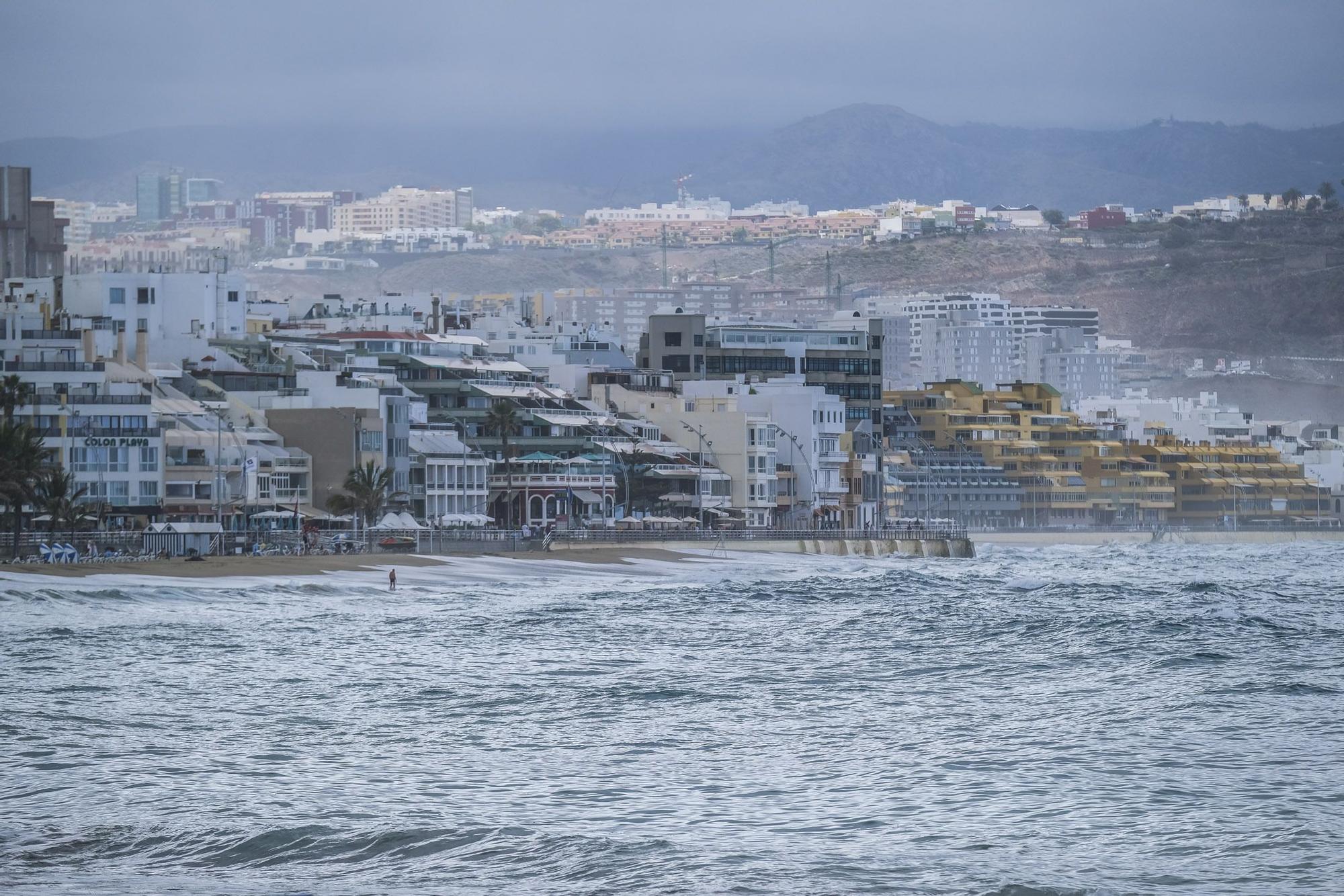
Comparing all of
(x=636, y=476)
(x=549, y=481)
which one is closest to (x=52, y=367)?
(x=549, y=481)

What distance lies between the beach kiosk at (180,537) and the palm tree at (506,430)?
31.5m

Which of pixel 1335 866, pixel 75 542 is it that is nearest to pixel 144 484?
pixel 75 542

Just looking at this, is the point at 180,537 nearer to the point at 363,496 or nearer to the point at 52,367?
the point at 52,367

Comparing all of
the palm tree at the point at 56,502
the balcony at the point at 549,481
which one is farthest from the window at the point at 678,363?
the palm tree at the point at 56,502

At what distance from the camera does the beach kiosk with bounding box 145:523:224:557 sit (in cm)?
8294

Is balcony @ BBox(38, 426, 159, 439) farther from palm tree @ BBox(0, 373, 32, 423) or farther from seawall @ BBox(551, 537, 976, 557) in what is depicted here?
seawall @ BBox(551, 537, 976, 557)

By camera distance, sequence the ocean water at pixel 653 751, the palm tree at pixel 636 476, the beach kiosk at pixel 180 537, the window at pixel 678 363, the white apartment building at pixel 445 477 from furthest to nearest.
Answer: the window at pixel 678 363, the palm tree at pixel 636 476, the white apartment building at pixel 445 477, the beach kiosk at pixel 180 537, the ocean water at pixel 653 751

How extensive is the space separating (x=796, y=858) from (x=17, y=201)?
17939cm

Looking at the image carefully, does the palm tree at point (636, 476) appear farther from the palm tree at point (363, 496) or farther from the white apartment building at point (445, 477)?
the palm tree at point (363, 496)

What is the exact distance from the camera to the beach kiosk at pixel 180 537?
8294 cm

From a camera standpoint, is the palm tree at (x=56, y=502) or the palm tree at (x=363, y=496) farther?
the palm tree at (x=363, y=496)

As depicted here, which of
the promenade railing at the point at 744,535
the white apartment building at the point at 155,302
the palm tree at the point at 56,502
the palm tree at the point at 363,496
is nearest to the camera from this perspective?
the palm tree at the point at 56,502

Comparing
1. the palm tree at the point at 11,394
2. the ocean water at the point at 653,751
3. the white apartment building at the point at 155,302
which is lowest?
the ocean water at the point at 653,751

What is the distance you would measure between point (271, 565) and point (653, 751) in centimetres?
4781
